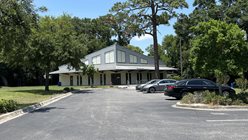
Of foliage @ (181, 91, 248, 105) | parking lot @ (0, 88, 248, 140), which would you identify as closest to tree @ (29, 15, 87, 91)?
foliage @ (181, 91, 248, 105)

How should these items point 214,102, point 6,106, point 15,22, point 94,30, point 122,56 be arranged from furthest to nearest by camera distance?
point 94,30
point 122,56
point 15,22
point 214,102
point 6,106

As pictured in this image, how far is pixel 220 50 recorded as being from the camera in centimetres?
2183

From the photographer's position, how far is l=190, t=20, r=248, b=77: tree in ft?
70.4

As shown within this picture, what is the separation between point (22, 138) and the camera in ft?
35.9

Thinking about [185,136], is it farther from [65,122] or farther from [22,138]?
[65,122]

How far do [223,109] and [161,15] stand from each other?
39.7m

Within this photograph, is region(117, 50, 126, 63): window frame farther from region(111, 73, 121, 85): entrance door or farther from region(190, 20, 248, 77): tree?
region(190, 20, 248, 77): tree

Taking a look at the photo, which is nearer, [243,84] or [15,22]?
[15,22]

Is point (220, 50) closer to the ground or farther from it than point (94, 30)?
closer to the ground

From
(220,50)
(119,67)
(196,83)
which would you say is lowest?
(196,83)

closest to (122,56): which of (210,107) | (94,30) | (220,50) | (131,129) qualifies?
(94,30)

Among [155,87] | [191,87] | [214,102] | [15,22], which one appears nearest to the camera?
[214,102]

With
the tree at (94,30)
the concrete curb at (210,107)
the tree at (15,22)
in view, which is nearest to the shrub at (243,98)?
the concrete curb at (210,107)

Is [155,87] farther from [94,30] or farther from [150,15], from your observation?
[94,30]
